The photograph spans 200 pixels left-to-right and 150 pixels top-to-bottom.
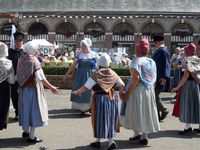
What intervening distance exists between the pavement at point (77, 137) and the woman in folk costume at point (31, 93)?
382 millimetres

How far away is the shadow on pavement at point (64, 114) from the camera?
10.1 m

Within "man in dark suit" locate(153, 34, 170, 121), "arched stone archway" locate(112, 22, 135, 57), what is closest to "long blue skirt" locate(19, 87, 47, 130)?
"man in dark suit" locate(153, 34, 170, 121)

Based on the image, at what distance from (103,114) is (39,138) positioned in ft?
4.79

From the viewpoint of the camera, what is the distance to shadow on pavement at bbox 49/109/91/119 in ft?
33.1

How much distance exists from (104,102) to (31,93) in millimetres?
1262

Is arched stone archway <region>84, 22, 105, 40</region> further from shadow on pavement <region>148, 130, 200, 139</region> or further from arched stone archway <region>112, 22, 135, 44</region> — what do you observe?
shadow on pavement <region>148, 130, 200, 139</region>

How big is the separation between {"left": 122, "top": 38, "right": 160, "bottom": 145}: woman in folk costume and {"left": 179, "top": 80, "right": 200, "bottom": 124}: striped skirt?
116 cm

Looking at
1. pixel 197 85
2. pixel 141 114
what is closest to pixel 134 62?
pixel 141 114

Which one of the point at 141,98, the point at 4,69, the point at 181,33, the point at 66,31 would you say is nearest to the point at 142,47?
the point at 141,98

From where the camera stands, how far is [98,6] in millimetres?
37469

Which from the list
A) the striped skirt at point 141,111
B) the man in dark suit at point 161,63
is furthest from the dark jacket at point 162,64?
the striped skirt at point 141,111

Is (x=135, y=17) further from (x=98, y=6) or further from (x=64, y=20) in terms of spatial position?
(x=64, y=20)

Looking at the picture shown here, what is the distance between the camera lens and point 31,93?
716 cm

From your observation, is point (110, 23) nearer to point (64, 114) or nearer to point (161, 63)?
point (64, 114)
